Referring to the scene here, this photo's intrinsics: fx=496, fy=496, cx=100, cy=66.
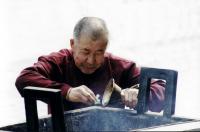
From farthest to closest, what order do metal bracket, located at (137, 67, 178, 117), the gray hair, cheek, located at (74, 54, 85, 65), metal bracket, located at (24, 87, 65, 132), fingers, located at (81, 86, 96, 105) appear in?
cheek, located at (74, 54, 85, 65)
the gray hair
fingers, located at (81, 86, 96, 105)
metal bracket, located at (137, 67, 178, 117)
metal bracket, located at (24, 87, 65, 132)

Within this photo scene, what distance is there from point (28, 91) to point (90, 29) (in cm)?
63

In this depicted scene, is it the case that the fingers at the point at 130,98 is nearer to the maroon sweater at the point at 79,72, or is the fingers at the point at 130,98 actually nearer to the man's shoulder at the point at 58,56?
the maroon sweater at the point at 79,72

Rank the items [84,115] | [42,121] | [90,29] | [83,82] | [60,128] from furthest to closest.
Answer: [83,82]
[90,29]
[84,115]
[42,121]
[60,128]

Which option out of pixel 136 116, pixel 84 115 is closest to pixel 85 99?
pixel 84 115

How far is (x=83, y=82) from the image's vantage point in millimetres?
2125

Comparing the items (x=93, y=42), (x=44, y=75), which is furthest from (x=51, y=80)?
(x=93, y=42)

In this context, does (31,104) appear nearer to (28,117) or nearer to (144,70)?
(28,117)

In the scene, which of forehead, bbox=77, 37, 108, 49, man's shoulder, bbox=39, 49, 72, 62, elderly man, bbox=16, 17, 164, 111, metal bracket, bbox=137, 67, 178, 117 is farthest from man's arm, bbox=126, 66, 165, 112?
man's shoulder, bbox=39, 49, 72, 62

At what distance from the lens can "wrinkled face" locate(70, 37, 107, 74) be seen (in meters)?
Result: 1.93

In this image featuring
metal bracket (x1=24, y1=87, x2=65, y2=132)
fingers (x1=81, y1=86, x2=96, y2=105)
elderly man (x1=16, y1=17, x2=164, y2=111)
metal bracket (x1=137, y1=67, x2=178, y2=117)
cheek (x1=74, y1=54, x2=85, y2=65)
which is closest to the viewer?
metal bracket (x1=24, y1=87, x2=65, y2=132)

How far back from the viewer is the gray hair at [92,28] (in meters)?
1.91

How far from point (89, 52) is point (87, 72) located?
168 millimetres

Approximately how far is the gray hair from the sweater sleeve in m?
0.22

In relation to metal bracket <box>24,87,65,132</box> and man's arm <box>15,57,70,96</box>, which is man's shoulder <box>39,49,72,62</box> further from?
metal bracket <box>24,87,65,132</box>
